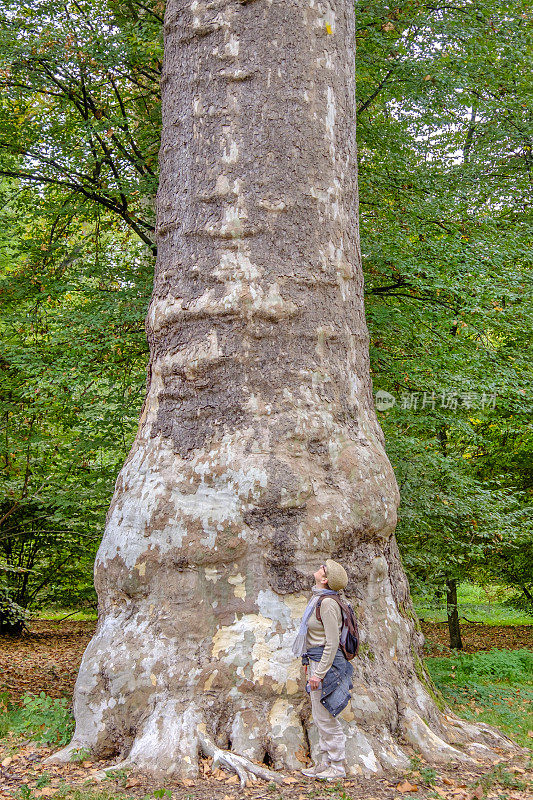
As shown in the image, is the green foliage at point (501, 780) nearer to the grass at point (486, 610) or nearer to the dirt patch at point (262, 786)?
the dirt patch at point (262, 786)

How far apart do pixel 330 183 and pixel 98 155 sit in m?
4.62

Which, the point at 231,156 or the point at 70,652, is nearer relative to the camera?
the point at 231,156

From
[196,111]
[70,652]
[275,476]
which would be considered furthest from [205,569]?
[70,652]

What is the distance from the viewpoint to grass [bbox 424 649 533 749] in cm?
667

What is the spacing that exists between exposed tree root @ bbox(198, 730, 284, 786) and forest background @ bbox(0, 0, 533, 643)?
447 centimetres

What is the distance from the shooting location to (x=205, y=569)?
448 centimetres

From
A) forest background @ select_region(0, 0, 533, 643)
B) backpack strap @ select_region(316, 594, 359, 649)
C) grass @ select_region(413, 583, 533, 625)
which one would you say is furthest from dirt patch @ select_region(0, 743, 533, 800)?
grass @ select_region(413, 583, 533, 625)

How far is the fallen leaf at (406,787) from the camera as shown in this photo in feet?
12.8

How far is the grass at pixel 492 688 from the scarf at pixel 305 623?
9.34ft

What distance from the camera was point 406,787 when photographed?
3.95m

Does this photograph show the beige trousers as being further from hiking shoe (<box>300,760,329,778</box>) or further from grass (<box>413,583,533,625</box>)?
grass (<box>413,583,533,625</box>)

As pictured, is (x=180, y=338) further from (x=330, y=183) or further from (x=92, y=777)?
(x=92, y=777)

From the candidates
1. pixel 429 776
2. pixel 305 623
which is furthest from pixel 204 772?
pixel 429 776

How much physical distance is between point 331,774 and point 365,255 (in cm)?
616
